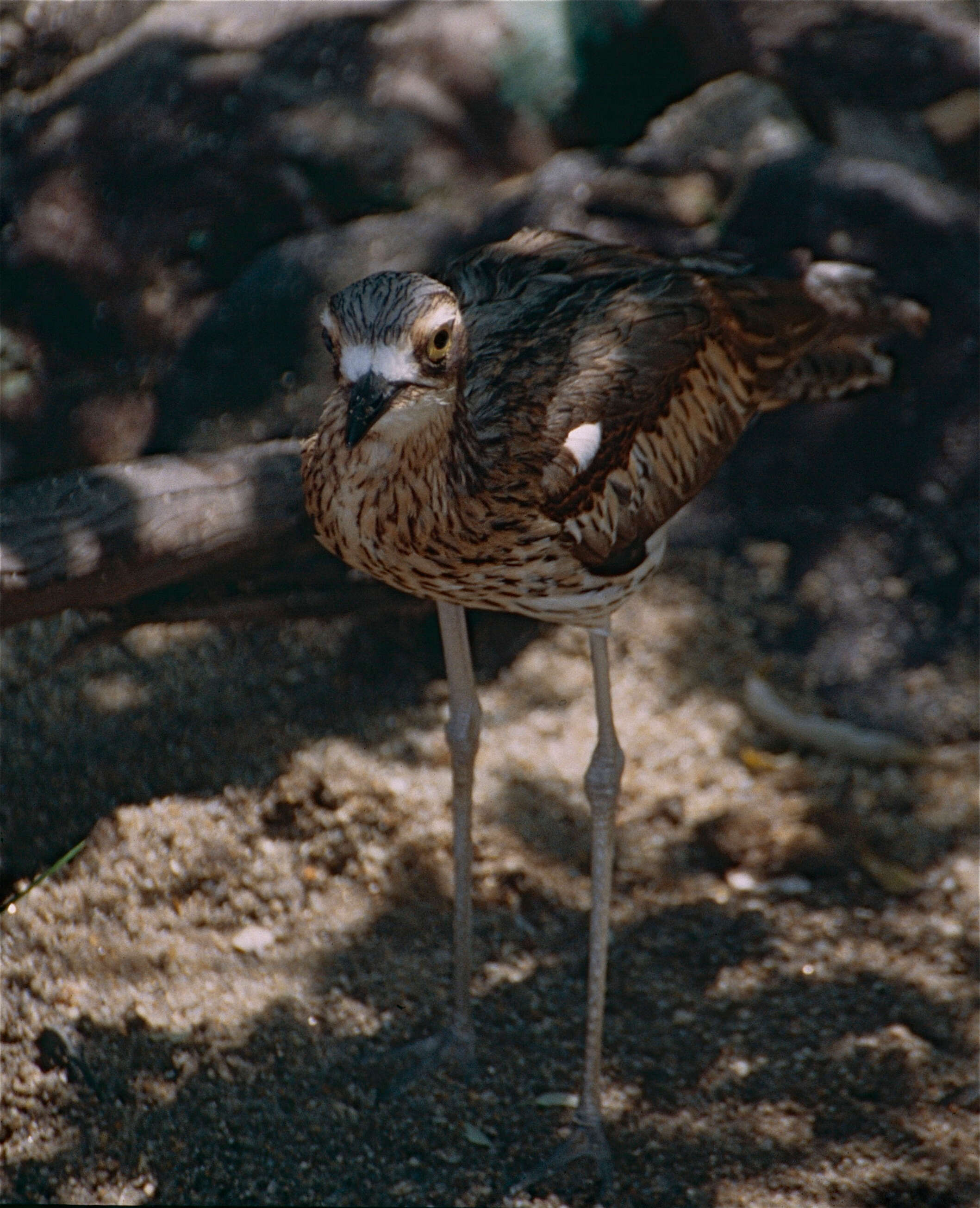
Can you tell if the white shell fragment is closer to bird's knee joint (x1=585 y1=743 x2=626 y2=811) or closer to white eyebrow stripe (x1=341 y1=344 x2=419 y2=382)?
bird's knee joint (x1=585 y1=743 x2=626 y2=811)

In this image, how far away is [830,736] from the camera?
4594 millimetres

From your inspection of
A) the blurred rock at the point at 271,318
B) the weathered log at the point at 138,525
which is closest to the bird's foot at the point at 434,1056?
the weathered log at the point at 138,525

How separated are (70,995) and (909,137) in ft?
15.4

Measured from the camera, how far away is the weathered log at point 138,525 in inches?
134

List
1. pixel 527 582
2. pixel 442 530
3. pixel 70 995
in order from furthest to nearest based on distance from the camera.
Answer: pixel 70 995 → pixel 527 582 → pixel 442 530

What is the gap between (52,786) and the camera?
12.7 ft

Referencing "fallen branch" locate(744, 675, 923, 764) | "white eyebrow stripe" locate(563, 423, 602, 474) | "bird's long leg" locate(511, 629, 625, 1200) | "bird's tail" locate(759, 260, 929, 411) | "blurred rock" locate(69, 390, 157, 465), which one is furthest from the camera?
"blurred rock" locate(69, 390, 157, 465)

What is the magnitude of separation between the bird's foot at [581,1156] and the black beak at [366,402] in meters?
1.85

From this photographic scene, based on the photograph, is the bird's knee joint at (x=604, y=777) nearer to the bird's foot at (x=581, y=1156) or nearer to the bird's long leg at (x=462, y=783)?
the bird's long leg at (x=462, y=783)

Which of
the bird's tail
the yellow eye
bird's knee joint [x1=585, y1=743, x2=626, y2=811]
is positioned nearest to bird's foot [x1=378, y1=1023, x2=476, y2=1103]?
bird's knee joint [x1=585, y1=743, x2=626, y2=811]

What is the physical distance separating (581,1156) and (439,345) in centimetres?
201

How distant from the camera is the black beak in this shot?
2473 mm

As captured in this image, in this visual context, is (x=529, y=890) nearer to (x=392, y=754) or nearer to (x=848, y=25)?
(x=392, y=754)

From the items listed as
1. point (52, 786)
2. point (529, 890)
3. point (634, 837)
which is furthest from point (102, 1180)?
point (634, 837)
